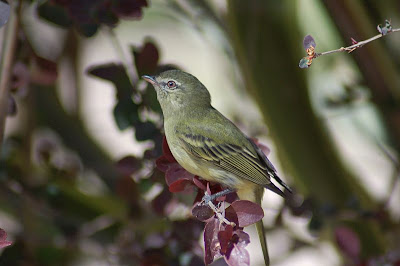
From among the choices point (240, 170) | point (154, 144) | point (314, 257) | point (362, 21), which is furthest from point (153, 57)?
point (314, 257)

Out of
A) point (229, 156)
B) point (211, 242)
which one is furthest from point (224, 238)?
point (229, 156)

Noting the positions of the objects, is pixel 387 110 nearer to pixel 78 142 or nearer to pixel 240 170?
pixel 240 170

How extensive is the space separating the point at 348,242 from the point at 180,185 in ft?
2.87

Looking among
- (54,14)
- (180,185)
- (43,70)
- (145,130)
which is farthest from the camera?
(43,70)

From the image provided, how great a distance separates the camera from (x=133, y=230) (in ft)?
7.98

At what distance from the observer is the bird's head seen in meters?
2.21

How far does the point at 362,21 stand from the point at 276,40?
51 centimetres

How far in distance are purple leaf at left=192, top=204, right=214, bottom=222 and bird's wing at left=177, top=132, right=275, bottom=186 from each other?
1.48 feet

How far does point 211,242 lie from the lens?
1.44m

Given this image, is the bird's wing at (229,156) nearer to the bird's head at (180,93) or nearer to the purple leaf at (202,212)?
the bird's head at (180,93)

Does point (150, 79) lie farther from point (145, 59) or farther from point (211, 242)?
point (211, 242)

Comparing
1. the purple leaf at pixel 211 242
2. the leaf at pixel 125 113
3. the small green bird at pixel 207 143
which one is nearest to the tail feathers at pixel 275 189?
the small green bird at pixel 207 143

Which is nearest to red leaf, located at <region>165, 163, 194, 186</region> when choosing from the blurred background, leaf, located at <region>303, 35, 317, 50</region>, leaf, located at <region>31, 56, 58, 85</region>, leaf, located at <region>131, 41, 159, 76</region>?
the blurred background

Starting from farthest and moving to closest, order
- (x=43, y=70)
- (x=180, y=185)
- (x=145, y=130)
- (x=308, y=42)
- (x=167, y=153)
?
(x=43, y=70)
(x=145, y=130)
(x=167, y=153)
(x=180, y=185)
(x=308, y=42)
